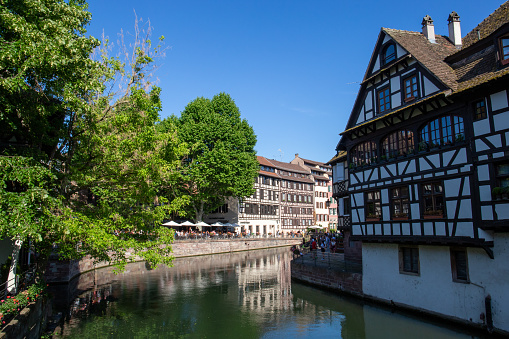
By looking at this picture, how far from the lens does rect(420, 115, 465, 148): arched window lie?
15.9 m

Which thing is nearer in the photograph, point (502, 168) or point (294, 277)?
point (502, 168)

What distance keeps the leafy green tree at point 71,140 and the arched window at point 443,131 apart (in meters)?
10.9

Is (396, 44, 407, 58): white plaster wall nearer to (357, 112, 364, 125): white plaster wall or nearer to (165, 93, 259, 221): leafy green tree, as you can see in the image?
(357, 112, 364, 125): white plaster wall

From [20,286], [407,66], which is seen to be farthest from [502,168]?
[20,286]

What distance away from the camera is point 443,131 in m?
16.6

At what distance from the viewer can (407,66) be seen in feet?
61.3

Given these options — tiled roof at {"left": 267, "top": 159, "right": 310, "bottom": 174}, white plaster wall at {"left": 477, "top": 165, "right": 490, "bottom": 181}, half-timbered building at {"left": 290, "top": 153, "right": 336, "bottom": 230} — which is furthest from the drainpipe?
half-timbered building at {"left": 290, "top": 153, "right": 336, "bottom": 230}

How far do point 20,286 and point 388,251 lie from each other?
1638cm

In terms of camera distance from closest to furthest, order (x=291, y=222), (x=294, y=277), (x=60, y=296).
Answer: (x=60, y=296) → (x=294, y=277) → (x=291, y=222)

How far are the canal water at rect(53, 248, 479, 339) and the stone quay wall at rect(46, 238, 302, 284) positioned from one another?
Answer: 124 centimetres

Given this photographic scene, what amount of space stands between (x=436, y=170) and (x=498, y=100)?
368 centimetres

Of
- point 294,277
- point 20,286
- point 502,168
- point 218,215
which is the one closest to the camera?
point 502,168

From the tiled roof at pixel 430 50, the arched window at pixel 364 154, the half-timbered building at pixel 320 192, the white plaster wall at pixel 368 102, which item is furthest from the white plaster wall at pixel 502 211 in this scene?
the half-timbered building at pixel 320 192

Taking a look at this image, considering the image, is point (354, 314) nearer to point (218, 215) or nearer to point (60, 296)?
point (60, 296)
